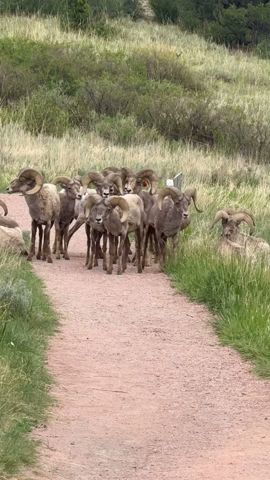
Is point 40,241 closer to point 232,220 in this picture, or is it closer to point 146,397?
point 232,220

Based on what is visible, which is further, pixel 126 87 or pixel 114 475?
pixel 126 87

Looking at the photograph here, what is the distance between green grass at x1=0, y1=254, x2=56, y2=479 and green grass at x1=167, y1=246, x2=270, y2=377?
1.99 m

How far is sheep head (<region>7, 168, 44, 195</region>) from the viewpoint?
17.5 m

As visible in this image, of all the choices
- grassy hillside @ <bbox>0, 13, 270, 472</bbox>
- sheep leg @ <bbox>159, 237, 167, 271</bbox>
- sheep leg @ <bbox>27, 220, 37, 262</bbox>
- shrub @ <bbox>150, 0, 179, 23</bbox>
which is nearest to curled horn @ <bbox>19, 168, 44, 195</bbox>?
sheep leg @ <bbox>27, 220, 37, 262</bbox>

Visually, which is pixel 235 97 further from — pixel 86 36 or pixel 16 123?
pixel 16 123

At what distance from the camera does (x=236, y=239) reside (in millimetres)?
17344

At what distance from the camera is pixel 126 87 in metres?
42.2

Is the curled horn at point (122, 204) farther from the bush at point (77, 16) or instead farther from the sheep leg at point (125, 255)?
the bush at point (77, 16)

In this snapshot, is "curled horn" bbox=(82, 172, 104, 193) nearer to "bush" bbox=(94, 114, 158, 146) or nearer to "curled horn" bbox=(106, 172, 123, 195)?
"curled horn" bbox=(106, 172, 123, 195)

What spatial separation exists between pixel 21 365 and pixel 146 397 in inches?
46.6

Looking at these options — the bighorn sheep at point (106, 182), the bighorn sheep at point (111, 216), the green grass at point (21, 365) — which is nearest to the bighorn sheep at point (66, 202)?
the bighorn sheep at point (106, 182)

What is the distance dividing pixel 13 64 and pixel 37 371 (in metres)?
33.1

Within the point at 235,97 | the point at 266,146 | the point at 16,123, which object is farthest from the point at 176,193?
the point at 235,97

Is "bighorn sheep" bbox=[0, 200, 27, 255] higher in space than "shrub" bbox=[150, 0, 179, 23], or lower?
higher
